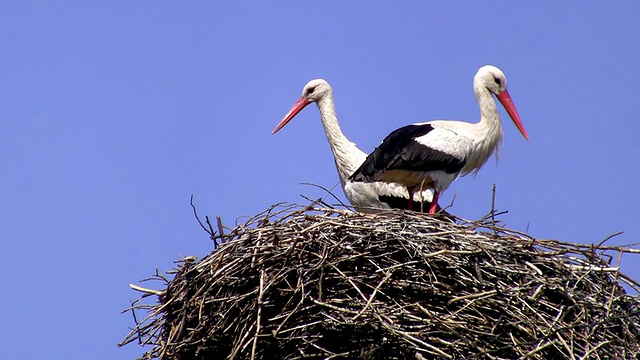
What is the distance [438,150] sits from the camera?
763cm

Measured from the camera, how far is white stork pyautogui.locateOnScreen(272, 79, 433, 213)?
7938mm

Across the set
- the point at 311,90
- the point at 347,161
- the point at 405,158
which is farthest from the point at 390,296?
the point at 311,90

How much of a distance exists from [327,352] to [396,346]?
0.98ft

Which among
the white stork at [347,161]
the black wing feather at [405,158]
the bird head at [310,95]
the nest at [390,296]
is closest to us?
the nest at [390,296]

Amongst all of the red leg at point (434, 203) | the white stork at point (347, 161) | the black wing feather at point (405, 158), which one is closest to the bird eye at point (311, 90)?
the white stork at point (347, 161)

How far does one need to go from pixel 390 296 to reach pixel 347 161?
2.89m

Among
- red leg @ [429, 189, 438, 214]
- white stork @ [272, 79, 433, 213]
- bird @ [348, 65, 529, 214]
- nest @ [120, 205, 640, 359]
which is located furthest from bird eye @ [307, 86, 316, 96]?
nest @ [120, 205, 640, 359]

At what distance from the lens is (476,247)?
18.6 ft

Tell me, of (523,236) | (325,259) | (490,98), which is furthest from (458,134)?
(325,259)

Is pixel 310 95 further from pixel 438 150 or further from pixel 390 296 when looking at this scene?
pixel 390 296

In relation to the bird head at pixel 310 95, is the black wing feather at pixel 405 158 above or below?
below

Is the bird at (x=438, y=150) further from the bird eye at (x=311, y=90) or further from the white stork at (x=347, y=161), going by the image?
the bird eye at (x=311, y=90)

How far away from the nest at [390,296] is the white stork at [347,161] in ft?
5.20

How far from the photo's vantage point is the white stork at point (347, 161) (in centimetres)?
794
